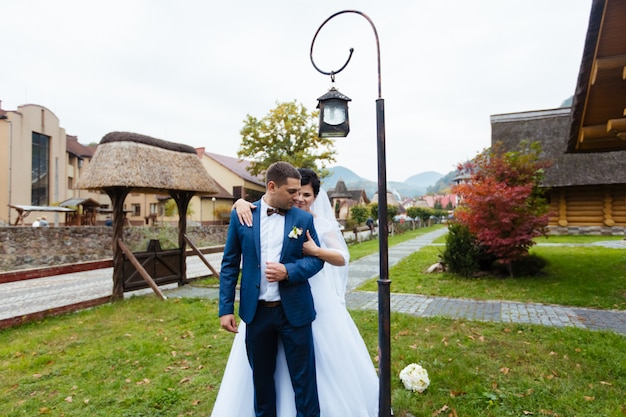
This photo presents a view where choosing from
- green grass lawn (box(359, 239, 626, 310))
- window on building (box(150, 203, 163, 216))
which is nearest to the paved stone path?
green grass lawn (box(359, 239, 626, 310))

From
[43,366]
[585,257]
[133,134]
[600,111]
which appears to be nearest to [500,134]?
[585,257]

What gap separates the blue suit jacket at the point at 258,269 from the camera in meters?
2.52

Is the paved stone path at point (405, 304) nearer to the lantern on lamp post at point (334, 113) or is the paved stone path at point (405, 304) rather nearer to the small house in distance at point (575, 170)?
the small house in distance at point (575, 170)

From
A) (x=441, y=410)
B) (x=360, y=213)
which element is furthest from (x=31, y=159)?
(x=441, y=410)

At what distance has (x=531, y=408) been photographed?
3.34 m

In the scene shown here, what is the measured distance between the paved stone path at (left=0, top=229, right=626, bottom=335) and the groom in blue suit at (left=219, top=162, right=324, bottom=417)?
15.0 ft

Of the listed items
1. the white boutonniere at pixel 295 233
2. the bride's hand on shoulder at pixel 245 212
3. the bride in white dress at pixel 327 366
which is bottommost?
the bride in white dress at pixel 327 366

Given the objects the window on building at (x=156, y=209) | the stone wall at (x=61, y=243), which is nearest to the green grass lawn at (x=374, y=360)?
the stone wall at (x=61, y=243)

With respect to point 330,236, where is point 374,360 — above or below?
below

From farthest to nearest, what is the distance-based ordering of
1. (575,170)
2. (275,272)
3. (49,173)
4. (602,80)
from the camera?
1. (49,173)
2. (575,170)
3. (602,80)
4. (275,272)

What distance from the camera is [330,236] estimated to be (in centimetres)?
303

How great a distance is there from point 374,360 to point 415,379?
93cm

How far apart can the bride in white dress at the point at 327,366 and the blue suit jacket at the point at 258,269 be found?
0.09 meters

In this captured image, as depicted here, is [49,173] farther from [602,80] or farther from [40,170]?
[602,80]
